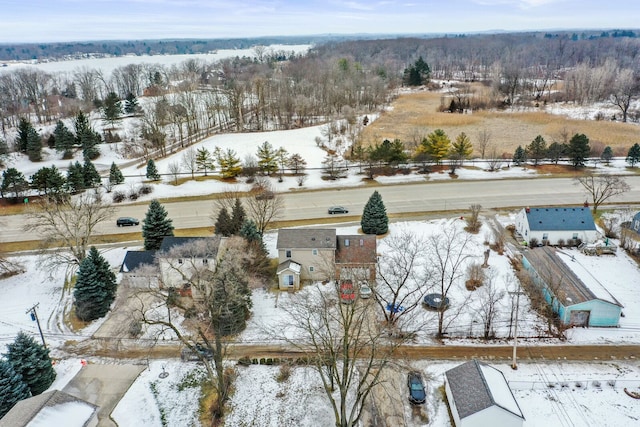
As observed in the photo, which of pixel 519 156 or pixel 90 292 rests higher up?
pixel 519 156

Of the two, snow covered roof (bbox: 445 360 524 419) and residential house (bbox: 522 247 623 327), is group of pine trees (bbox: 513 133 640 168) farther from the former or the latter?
snow covered roof (bbox: 445 360 524 419)

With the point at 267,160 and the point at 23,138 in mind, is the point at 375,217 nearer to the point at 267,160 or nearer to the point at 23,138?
the point at 267,160

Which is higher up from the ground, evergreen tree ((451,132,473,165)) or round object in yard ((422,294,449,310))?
evergreen tree ((451,132,473,165))

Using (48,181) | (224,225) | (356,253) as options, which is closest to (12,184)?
(48,181)

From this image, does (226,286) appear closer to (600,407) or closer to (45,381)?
(45,381)

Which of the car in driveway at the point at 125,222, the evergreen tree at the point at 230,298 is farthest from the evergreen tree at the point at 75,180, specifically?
the evergreen tree at the point at 230,298

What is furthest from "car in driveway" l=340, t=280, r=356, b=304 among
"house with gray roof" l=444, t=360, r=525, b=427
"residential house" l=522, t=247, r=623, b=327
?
"residential house" l=522, t=247, r=623, b=327

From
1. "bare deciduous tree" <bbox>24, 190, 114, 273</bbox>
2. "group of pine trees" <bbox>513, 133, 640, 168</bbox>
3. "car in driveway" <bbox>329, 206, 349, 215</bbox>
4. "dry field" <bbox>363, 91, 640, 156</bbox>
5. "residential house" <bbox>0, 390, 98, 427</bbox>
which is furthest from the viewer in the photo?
"dry field" <bbox>363, 91, 640, 156</bbox>
